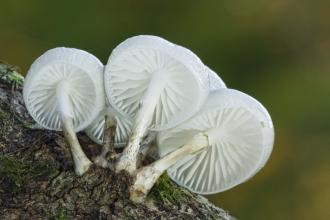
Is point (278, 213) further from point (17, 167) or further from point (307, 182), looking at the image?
point (17, 167)

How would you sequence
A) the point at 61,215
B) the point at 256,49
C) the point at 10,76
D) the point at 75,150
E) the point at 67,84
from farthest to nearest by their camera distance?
1. the point at 256,49
2. the point at 10,76
3. the point at 67,84
4. the point at 75,150
5. the point at 61,215

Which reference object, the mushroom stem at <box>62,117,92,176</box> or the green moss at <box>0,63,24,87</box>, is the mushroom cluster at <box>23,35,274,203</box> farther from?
the green moss at <box>0,63,24,87</box>

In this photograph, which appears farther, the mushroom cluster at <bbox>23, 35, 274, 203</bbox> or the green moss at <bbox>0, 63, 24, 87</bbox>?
the green moss at <bbox>0, 63, 24, 87</bbox>

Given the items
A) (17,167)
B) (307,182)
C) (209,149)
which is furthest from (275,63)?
(17,167)

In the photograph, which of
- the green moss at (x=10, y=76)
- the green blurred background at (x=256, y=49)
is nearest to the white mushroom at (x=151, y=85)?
the green moss at (x=10, y=76)

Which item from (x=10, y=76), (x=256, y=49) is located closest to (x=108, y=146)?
(x=10, y=76)

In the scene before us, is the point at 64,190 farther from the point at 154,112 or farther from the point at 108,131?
the point at 154,112

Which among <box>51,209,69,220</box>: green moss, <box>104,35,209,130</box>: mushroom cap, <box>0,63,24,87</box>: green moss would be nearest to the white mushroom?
<box>104,35,209,130</box>: mushroom cap
